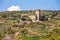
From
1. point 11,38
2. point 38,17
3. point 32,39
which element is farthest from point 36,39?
point 38,17

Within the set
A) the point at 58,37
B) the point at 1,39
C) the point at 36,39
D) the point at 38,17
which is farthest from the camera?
the point at 38,17

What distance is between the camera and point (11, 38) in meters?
40.1

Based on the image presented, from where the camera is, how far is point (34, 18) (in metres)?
97.1

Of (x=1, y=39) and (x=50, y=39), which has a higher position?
(x=50, y=39)

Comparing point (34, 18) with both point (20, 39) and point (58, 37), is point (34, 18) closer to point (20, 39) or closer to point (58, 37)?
point (20, 39)

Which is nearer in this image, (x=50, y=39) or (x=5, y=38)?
(x=50, y=39)

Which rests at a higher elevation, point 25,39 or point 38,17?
point 25,39

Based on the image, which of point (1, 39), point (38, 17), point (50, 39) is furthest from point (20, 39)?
point (38, 17)

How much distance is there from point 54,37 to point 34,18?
234ft

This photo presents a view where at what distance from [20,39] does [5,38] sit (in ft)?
22.9

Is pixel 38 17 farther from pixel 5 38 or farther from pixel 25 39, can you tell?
pixel 25 39

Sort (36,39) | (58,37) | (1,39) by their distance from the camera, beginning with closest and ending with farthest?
(58,37) < (36,39) < (1,39)

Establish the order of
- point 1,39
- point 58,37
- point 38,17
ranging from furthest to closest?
1. point 38,17
2. point 1,39
3. point 58,37

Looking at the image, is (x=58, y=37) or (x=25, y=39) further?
(x=25, y=39)
